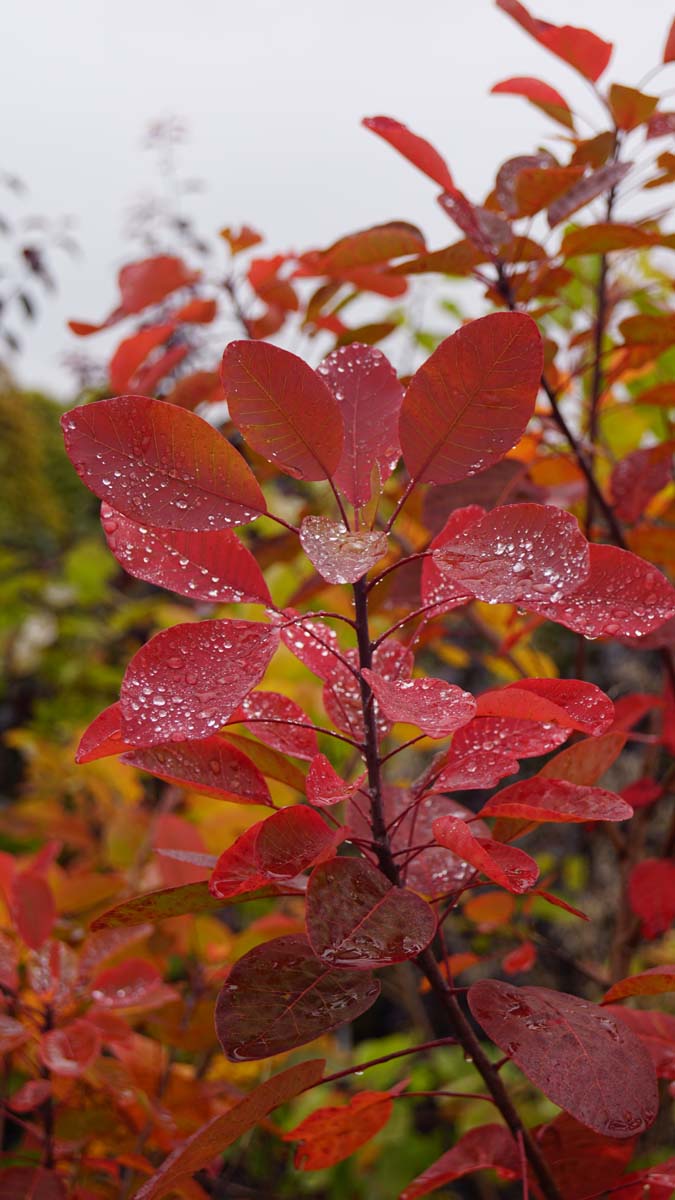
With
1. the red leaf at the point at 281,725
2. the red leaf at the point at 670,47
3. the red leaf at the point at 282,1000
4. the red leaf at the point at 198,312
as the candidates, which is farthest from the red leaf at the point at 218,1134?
the red leaf at the point at 670,47

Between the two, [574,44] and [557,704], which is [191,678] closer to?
[557,704]

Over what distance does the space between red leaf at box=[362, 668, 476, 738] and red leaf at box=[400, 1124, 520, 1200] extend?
0.99 ft

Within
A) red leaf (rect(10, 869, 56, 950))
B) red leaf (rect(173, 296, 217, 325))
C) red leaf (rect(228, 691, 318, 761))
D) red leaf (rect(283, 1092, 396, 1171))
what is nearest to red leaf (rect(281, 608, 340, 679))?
red leaf (rect(228, 691, 318, 761))

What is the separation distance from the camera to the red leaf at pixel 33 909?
2.26 ft

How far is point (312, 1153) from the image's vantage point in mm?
537

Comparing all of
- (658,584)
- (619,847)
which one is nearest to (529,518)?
(658,584)

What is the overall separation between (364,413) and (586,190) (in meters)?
0.28

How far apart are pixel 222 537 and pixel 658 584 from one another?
Answer: 0.62 feet

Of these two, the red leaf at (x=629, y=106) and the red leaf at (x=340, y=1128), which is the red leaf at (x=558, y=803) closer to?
the red leaf at (x=340, y=1128)

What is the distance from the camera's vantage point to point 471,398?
40 cm

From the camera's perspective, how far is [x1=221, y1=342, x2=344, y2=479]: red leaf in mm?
394

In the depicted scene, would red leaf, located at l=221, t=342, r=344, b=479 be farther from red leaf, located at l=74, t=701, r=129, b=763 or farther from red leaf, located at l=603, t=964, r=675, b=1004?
red leaf, located at l=603, t=964, r=675, b=1004

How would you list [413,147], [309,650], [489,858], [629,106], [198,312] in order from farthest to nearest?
[198,312]
[629,106]
[413,147]
[309,650]
[489,858]

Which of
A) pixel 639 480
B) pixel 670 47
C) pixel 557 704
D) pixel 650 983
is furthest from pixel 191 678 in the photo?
pixel 670 47
